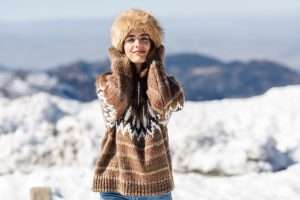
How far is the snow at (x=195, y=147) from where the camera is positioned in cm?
993

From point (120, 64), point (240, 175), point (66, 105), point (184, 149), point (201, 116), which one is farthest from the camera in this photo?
point (66, 105)

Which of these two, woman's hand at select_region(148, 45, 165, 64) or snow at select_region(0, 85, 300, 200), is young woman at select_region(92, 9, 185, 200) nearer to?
woman's hand at select_region(148, 45, 165, 64)

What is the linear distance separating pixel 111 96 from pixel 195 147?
8.05 metres

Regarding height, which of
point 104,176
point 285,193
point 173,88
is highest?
point 173,88

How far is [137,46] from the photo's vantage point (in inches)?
185

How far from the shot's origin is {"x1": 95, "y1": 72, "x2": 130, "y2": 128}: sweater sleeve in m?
4.62

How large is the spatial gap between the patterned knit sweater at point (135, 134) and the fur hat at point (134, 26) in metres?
0.15

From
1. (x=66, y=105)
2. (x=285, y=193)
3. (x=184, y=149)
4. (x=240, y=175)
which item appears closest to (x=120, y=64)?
(x=285, y=193)

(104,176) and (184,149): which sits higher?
(104,176)

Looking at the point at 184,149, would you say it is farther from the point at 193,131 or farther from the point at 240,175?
the point at 240,175

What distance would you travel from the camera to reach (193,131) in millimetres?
13133

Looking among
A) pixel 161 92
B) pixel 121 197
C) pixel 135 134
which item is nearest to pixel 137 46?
pixel 161 92

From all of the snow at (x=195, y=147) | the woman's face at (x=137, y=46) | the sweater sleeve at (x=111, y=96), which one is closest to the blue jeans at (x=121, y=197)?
the sweater sleeve at (x=111, y=96)

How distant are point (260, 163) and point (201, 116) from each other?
339cm
